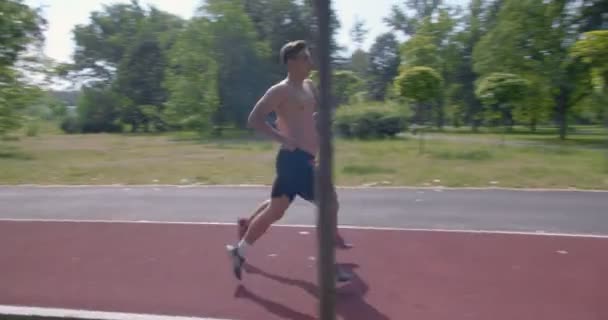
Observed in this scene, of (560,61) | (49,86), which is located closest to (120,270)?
(49,86)

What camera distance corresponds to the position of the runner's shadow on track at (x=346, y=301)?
4.19 metres

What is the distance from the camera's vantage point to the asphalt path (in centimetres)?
742

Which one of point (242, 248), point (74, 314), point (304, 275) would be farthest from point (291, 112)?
point (74, 314)

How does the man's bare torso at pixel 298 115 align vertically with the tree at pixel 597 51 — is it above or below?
below

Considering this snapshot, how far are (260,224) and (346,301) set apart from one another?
0.98 meters

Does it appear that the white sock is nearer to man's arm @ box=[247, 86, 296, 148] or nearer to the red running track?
the red running track

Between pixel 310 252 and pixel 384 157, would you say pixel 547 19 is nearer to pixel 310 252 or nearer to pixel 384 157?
pixel 384 157

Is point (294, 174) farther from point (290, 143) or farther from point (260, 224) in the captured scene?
point (260, 224)

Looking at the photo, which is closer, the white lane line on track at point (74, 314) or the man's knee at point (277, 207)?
the white lane line on track at point (74, 314)

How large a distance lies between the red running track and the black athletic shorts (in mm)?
756

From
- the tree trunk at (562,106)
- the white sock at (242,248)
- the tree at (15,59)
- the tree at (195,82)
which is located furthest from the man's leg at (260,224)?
the tree trunk at (562,106)

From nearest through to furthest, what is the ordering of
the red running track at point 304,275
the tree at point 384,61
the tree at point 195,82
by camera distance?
the red running track at point 304,275 < the tree at point 195,82 < the tree at point 384,61

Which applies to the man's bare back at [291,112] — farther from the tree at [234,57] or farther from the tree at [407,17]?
the tree at [407,17]

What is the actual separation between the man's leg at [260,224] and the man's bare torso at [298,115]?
0.49 meters
